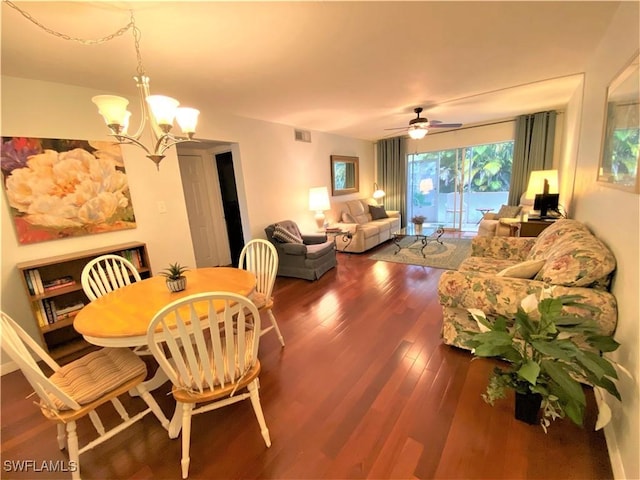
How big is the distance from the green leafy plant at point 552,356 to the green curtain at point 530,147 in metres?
5.15

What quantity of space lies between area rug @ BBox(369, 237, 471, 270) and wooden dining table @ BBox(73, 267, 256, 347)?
10.5 feet

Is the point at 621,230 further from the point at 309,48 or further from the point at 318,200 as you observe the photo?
the point at 318,200

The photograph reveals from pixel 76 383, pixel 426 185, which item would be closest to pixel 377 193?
→ pixel 426 185

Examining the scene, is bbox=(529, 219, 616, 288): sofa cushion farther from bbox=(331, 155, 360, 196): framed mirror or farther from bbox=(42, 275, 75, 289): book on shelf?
bbox=(331, 155, 360, 196): framed mirror

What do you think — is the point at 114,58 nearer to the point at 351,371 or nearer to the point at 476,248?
the point at 351,371

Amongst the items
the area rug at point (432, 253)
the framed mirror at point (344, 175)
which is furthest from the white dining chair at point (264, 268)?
the framed mirror at point (344, 175)

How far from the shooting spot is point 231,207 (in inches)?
187

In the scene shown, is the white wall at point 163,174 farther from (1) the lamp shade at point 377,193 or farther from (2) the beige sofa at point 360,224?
(1) the lamp shade at point 377,193

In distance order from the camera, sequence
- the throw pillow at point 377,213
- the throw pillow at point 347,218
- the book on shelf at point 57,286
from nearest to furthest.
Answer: the book on shelf at point 57,286
the throw pillow at point 347,218
the throw pillow at point 377,213

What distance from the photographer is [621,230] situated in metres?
1.51

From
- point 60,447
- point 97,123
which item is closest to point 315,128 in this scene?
point 97,123

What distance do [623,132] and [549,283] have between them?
0.97 m

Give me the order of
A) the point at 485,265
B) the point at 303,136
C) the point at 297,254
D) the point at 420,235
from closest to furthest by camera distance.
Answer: the point at 485,265 < the point at 297,254 < the point at 303,136 < the point at 420,235

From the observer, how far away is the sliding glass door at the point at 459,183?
19.7 ft
